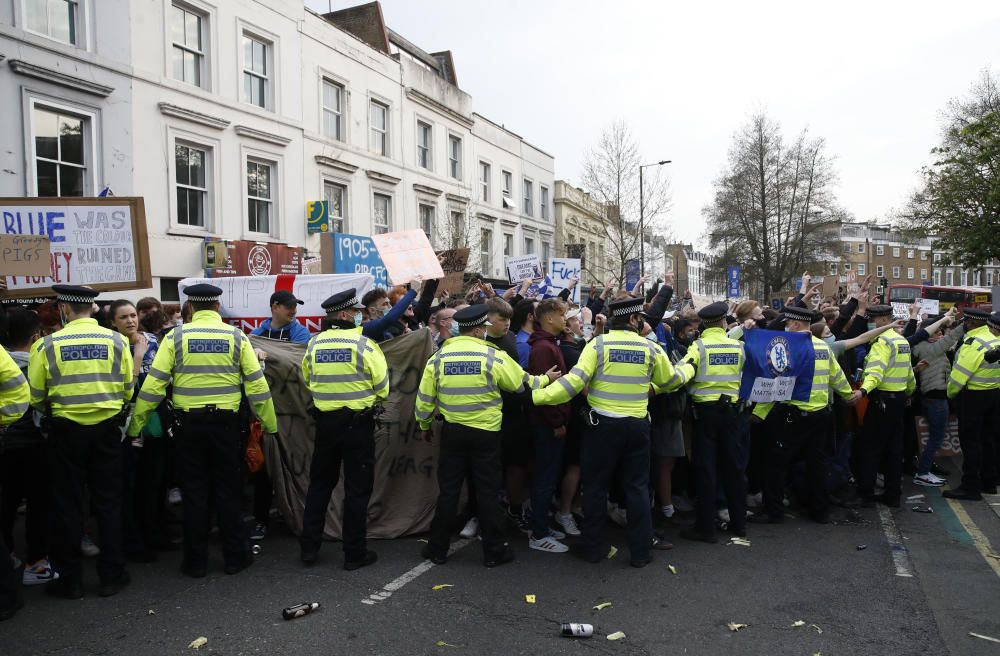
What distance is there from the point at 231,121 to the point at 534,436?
13.8m

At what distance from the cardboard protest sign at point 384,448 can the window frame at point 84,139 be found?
30.2 ft

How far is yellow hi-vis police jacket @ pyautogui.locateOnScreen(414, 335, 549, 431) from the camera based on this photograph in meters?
5.54

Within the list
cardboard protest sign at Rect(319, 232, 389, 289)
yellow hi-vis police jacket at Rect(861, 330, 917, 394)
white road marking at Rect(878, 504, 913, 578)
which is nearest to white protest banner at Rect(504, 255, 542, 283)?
cardboard protest sign at Rect(319, 232, 389, 289)

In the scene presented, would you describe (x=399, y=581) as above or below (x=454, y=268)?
below

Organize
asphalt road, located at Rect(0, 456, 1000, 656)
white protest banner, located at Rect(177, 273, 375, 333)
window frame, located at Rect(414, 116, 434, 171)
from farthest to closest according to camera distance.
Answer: window frame, located at Rect(414, 116, 434, 171) → white protest banner, located at Rect(177, 273, 375, 333) → asphalt road, located at Rect(0, 456, 1000, 656)

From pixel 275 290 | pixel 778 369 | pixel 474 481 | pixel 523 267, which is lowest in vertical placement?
pixel 474 481

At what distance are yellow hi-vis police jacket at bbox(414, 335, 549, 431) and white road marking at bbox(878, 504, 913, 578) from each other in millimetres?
3065

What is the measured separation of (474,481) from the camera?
5.63m

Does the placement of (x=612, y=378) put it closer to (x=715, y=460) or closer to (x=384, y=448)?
(x=715, y=460)

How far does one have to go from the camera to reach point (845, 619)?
4551 mm

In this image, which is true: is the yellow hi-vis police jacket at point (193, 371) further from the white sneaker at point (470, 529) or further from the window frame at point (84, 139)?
the window frame at point (84, 139)

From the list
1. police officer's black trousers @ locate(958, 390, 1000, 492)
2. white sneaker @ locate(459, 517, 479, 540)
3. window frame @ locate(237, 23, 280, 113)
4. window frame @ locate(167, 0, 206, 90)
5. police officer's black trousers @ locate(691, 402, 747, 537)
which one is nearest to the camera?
police officer's black trousers @ locate(691, 402, 747, 537)

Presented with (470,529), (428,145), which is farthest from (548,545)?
(428,145)

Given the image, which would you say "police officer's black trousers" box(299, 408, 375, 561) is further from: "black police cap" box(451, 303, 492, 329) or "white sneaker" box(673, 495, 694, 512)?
"white sneaker" box(673, 495, 694, 512)
